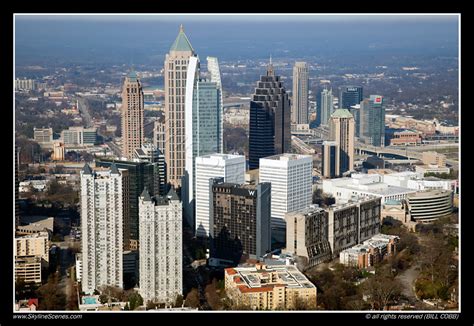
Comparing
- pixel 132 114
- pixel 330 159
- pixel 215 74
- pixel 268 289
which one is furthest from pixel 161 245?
pixel 330 159

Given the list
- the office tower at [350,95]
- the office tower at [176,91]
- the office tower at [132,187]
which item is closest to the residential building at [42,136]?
the office tower at [176,91]

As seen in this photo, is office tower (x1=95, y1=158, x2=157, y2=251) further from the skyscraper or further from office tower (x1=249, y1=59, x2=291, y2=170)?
office tower (x1=249, y1=59, x2=291, y2=170)

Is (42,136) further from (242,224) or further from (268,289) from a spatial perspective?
(268,289)

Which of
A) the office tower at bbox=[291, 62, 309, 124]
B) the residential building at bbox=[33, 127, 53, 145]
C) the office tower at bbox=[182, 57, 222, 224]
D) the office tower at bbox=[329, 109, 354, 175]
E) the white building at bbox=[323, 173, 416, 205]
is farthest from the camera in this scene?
the office tower at bbox=[291, 62, 309, 124]

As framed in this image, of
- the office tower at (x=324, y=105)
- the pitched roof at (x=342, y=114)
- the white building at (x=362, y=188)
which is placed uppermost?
the office tower at (x=324, y=105)

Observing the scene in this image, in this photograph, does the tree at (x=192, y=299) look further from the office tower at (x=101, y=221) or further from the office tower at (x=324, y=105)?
the office tower at (x=324, y=105)

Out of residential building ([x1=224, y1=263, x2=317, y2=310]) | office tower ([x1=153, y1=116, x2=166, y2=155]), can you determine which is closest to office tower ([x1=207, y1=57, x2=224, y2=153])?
office tower ([x1=153, y1=116, x2=166, y2=155])
